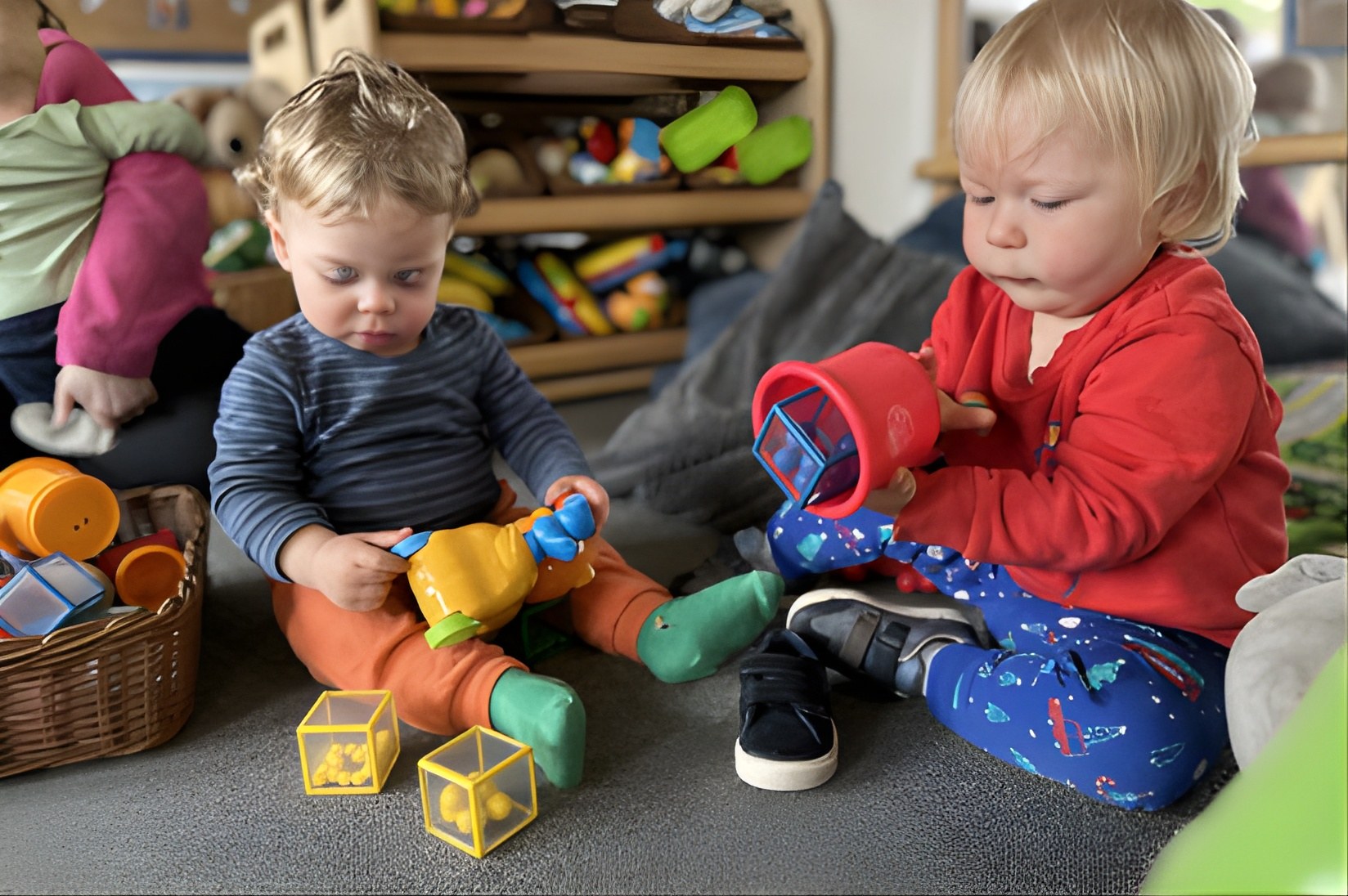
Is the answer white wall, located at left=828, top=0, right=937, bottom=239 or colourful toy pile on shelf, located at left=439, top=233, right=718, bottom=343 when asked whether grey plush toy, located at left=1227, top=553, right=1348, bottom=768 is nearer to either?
white wall, located at left=828, top=0, right=937, bottom=239

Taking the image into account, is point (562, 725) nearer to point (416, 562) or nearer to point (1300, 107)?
point (416, 562)

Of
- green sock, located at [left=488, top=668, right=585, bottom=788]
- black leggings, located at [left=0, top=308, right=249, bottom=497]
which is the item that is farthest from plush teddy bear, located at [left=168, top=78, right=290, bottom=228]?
green sock, located at [left=488, top=668, right=585, bottom=788]

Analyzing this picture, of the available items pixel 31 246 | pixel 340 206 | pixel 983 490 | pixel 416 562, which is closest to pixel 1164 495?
pixel 983 490

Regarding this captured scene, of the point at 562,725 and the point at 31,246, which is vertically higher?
the point at 31,246

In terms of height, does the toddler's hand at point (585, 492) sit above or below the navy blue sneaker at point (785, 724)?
above

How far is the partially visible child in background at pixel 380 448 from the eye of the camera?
0.79 metres

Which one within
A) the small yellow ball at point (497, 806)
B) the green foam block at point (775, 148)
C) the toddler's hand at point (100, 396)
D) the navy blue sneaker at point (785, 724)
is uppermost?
the green foam block at point (775, 148)

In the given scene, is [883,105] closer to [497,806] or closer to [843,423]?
[843,423]

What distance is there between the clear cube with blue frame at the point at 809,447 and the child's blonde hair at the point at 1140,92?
8.5 inches

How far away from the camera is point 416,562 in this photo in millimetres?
771

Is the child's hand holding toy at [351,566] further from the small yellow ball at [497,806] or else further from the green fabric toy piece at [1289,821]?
the green fabric toy piece at [1289,821]

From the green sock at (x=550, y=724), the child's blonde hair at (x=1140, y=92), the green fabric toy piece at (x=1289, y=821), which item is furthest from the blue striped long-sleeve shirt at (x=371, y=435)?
the green fabric toy piece at (x=1289, y=821)

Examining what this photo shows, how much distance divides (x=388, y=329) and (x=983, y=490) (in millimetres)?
479

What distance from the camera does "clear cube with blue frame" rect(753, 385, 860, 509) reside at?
26.5 inches
